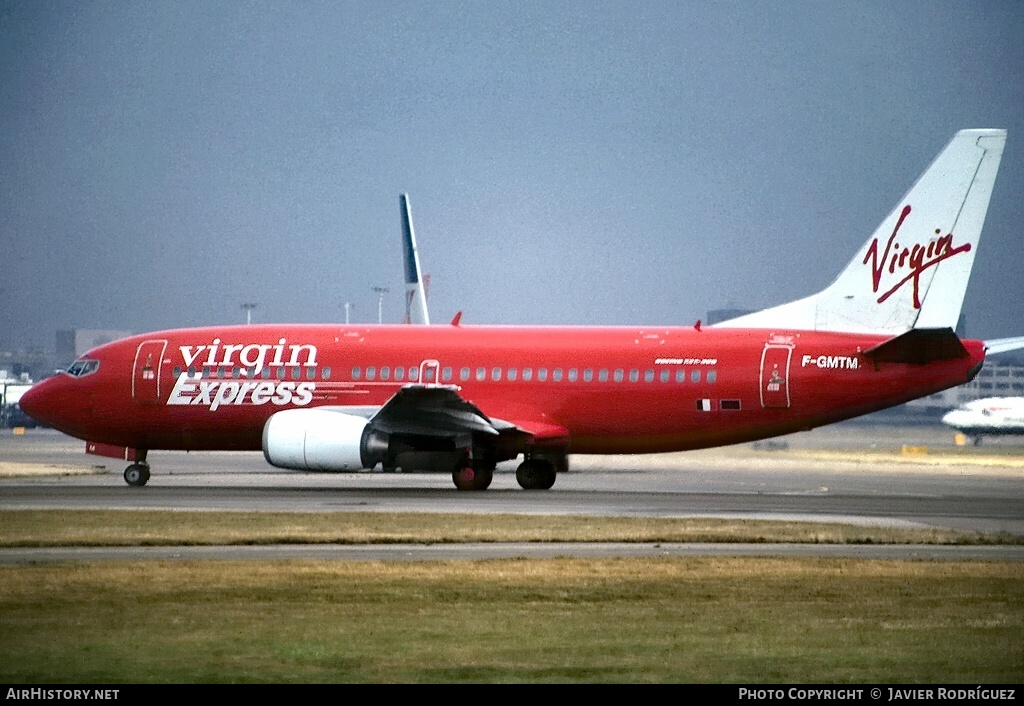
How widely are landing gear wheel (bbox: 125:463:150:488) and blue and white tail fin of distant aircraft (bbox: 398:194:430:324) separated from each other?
1826 inches

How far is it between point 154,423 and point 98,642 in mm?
27279

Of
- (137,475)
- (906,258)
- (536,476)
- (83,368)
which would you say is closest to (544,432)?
(536,476)

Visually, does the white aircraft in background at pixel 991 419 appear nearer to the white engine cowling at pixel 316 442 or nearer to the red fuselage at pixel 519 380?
the red fuselage at pixel 519 380

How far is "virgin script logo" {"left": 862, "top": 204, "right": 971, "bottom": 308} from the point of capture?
1529 inches

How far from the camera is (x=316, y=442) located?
124ft

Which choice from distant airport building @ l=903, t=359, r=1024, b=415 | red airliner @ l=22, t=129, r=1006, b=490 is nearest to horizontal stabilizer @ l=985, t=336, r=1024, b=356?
red airliner @ l=22, t=129, r=1006, b=490

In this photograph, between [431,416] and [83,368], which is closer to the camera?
[431,416]

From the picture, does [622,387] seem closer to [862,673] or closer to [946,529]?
[946,529]

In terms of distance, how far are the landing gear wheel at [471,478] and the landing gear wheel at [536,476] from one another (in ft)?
4.16

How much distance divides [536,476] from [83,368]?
1261 centimetres

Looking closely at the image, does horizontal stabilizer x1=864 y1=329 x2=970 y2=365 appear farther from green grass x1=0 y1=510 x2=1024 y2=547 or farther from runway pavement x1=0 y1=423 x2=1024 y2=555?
green grass x1=0 y1=510 x2=1024 y2=547

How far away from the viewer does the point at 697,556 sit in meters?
23.2

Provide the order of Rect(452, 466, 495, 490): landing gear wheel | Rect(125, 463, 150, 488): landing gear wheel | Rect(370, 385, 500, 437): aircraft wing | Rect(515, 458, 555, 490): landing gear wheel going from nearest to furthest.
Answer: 1. Rect(370, 385, 500, 437): aircraft wing
2. Rect(452, 466, 495, 490): landing gear wheel
3. Rect(515, 458, 555, 490): landing gear wheel
4. Rect(125, 463, 150, 488): landing gear wheel

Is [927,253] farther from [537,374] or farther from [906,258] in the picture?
[537,374]
